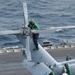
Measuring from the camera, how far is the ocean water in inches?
3537

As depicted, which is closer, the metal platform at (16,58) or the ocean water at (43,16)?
the metal platform at (16,58)

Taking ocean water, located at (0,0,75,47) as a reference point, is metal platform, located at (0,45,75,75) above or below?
above

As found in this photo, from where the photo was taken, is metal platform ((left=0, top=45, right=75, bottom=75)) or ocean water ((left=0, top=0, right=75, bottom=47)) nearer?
metal platform ((left=0, top=45, right=75, bottom=75))

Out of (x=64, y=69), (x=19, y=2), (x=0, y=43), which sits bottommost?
(x=19, y=2)

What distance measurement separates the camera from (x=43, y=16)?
115 metres

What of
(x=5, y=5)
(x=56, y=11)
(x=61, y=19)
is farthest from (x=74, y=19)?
(x=5, y=5)

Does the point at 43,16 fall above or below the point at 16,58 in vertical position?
below

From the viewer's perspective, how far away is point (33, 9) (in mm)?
127062

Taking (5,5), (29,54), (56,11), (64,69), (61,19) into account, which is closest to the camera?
(29,54)

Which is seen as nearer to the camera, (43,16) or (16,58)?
(16,58)

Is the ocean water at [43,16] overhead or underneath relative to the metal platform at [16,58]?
underneath

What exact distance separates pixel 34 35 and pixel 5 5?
9561cm

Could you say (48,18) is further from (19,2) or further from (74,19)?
(19,2)

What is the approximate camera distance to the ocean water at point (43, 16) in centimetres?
8984
